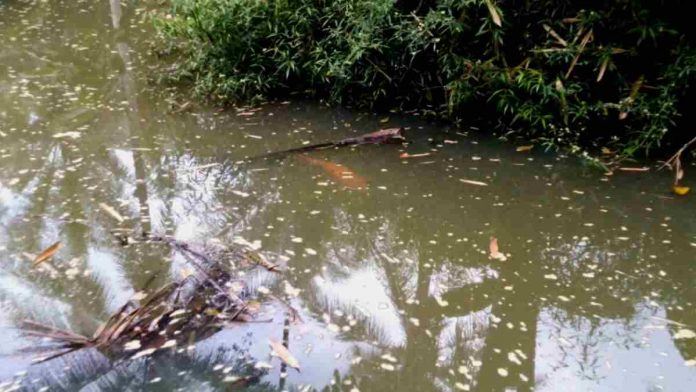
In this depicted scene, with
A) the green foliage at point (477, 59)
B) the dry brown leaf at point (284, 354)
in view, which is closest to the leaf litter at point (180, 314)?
the dry brown leaf at point (284, 354)

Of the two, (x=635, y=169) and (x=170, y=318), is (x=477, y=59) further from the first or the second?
(x=170, y=318)

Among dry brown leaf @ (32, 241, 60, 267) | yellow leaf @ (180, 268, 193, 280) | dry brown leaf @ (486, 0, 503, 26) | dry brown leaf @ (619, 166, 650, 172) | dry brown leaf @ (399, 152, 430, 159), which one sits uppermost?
dry brown leaf @ (486, 0, 503, 26)

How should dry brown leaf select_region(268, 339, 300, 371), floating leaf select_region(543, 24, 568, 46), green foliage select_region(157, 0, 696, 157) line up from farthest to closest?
floating leaf select_region(543, 24, 568, 46) → green foliage select_region(157, 0, 696, 157) → dry brown leaf select_region(268, 339, 300, 371)

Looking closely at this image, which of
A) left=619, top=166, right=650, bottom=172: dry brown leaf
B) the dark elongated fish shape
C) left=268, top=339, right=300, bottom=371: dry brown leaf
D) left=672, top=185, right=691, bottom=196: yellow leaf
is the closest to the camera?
left=268, top=339, right=300, bottom=371: dry brown leaf

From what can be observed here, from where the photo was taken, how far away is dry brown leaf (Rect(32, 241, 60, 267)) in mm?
3268

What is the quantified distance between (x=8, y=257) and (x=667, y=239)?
3.61m

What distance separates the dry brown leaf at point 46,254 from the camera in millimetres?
3268

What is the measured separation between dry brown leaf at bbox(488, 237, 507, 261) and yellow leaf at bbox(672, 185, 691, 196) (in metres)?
1.40

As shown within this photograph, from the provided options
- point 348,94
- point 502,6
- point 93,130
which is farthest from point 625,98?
point 93,130

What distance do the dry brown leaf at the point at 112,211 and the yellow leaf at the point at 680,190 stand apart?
11.4ft

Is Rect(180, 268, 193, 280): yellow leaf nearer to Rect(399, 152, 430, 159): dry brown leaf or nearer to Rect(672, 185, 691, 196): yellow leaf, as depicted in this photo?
Rect(399, 152, 430, 159): dry brown leaf

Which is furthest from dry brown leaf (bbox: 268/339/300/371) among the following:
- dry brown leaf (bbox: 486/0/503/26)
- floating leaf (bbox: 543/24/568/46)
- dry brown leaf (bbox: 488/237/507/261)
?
floating leaf (bbox: 543/24/568/46)

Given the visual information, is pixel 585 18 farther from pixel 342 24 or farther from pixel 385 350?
pixel 385 350

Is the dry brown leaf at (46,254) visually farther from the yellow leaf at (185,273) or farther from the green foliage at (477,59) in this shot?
the green foliage at (477,59)
